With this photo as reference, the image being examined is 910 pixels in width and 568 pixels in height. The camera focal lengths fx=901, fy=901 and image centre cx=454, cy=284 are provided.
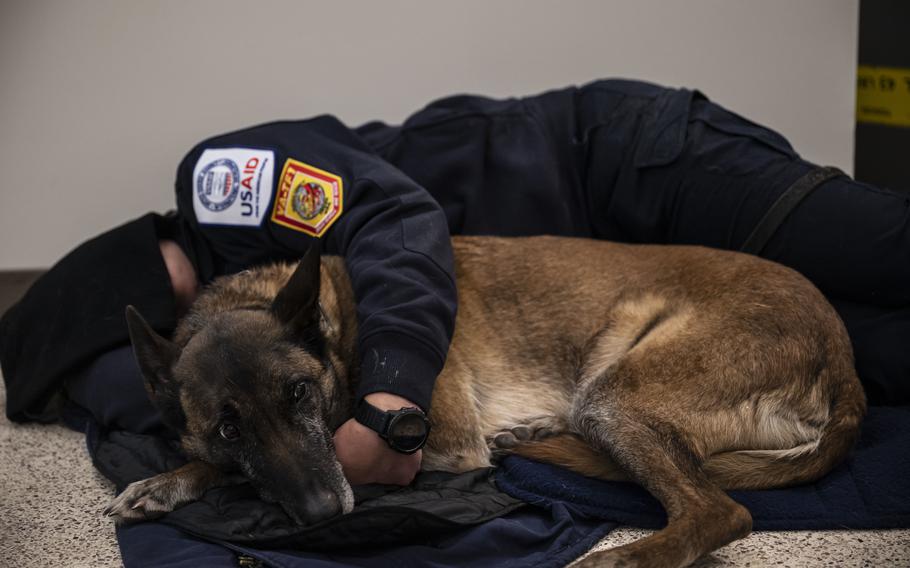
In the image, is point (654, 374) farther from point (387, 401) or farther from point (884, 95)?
point (884, 95)

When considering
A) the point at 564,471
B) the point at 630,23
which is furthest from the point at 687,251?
the point at 630,23

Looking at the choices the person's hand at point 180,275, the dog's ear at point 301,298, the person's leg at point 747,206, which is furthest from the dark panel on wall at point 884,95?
the person's hand at point 180,275

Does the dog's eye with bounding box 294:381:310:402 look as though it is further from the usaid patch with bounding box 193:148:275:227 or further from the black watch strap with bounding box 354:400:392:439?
the usaid patch with bounding box 193:148:275:227

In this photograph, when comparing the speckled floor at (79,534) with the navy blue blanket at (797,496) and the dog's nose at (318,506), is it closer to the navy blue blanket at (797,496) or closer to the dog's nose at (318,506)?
the navy blue blanket at (797,496)

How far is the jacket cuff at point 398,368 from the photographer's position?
2.23 meters

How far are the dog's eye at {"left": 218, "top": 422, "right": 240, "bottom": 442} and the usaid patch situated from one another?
0.76 m

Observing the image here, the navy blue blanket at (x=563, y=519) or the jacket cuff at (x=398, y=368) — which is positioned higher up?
the jacket cuff at (x=398, y=368)

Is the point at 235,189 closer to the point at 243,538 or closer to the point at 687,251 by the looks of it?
the point at 243,538

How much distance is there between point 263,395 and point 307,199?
0.76m

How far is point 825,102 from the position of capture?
4086mm

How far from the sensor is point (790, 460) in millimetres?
2312

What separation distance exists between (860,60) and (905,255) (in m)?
1.70

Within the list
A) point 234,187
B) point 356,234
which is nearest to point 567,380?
point 356,234

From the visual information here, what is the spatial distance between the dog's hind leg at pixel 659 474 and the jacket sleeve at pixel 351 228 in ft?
1.51
